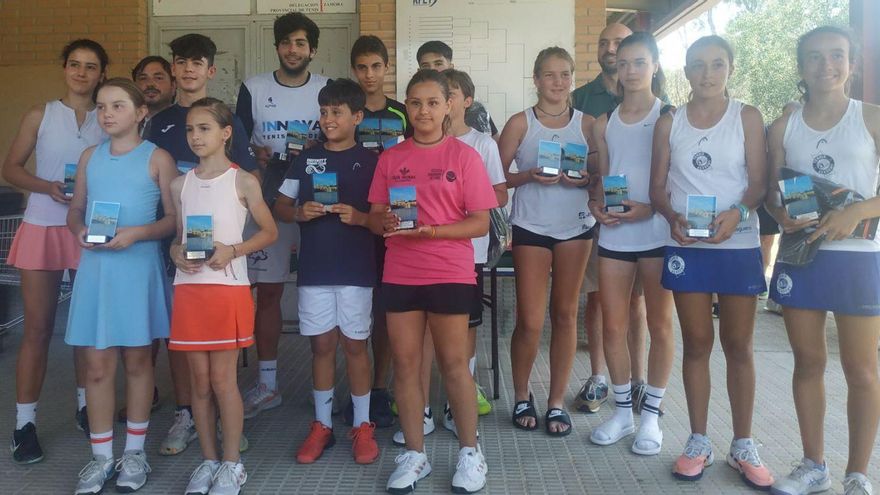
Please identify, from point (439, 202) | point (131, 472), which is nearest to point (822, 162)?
point (439, 202)

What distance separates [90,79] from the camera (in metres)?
3.33

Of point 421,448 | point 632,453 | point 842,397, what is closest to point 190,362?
point 421,448

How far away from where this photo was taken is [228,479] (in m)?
2.81

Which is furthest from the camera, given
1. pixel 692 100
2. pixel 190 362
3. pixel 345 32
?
pixel 345 32

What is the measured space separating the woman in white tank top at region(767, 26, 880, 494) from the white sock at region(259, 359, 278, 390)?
8.10ft

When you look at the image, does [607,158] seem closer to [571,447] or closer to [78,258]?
[571,447]

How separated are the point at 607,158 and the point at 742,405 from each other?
1231 millimetres

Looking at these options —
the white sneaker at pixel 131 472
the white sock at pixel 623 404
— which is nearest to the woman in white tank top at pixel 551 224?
the white sock at pixel 623 404

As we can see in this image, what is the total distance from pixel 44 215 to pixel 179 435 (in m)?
1.15

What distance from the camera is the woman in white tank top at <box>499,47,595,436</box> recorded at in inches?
135

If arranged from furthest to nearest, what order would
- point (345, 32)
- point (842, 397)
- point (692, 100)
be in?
point (345, 32)
point (842, 397)
point (692, 100)

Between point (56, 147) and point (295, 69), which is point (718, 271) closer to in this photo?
point (295, 69)

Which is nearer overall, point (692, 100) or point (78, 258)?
point (692, 100)

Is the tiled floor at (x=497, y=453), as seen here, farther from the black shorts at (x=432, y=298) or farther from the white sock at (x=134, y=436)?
the black shorts at (x=432, y=298)
